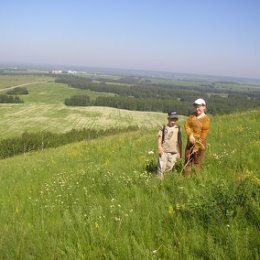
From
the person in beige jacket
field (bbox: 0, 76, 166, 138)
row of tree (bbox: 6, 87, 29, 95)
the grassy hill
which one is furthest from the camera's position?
row of tree (bbox: 6, 87, 29, 95)

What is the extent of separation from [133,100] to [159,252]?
132931 millimetres

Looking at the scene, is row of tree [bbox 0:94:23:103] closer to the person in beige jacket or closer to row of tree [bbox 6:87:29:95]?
row of tree [bbox 6:87:29:95]

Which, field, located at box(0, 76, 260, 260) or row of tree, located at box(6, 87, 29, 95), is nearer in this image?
field, located at box(0, 76, 260, 260)

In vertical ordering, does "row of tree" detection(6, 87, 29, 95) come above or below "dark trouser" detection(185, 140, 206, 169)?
below

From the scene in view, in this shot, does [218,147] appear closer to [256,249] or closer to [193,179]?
[193,179]

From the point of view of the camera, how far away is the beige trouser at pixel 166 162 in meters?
7.47

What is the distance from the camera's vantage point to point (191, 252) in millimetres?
3604

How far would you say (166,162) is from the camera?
7555 mm

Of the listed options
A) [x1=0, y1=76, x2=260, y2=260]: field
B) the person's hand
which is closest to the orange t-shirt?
the person's hand

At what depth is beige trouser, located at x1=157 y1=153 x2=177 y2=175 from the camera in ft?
24.5

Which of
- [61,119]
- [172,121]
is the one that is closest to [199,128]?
[172,121]

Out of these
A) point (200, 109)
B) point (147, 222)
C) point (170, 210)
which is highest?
point (200, 109)

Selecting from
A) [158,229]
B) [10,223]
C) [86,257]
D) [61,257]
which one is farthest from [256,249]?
[10,223]

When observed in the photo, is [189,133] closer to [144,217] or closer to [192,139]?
[192,139]
